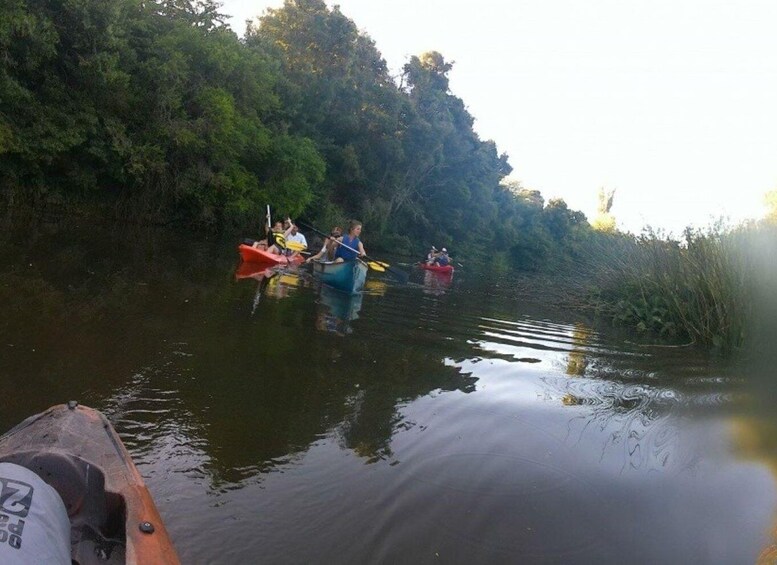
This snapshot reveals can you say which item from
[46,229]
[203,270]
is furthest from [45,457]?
[46,229]

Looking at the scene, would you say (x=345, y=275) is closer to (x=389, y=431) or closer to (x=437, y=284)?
(x=437, y=284)

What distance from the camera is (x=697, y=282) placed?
1152 cm

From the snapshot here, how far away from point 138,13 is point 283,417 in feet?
78.1

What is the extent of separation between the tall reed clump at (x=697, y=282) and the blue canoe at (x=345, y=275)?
6082mm

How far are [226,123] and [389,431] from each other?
2244 cm

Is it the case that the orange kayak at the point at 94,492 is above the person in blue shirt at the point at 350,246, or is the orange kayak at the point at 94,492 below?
below

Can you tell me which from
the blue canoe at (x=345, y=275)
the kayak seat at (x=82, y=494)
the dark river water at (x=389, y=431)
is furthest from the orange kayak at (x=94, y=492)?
the blue canoe at (x=345, y=275)

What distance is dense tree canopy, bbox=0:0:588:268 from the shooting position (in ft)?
67.3

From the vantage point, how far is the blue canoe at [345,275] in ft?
41.9

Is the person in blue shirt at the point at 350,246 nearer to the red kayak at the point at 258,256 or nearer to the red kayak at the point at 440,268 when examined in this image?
the red kayak at the point at 258,256

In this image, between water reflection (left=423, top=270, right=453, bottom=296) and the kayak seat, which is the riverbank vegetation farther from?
the kayak seat

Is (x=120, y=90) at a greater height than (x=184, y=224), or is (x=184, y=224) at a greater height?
(x=120, y=90)

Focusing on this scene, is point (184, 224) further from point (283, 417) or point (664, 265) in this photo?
point (283, 417)

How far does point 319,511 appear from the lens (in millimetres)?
3355
